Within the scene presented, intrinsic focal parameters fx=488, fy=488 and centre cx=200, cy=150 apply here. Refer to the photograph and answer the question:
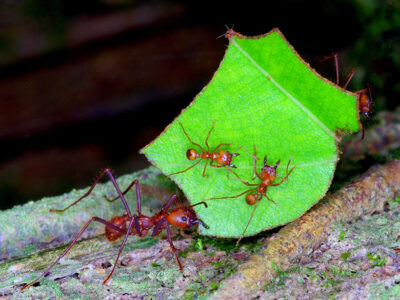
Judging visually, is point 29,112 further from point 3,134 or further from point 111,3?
point 111,3

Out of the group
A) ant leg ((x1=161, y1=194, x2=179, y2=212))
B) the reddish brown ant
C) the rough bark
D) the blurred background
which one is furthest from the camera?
the blurred background

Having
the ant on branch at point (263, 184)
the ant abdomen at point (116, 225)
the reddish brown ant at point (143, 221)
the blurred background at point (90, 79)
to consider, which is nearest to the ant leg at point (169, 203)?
the reddish brown ant at point (143, 221)

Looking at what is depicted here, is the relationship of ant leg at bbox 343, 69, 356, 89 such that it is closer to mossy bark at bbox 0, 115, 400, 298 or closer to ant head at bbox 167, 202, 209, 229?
mossy bark at bbox 0, 115, 400, 298

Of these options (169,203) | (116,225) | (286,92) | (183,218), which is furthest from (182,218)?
(286,92)

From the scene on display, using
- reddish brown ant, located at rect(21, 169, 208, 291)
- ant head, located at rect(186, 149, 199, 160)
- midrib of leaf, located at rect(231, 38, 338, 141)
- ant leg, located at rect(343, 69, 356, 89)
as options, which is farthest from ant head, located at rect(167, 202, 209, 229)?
ant leg, located at rect(343, 69, 356, 89)

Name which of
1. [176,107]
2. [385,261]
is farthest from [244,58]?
[176,107]

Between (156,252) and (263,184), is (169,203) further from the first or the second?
(263,184)
